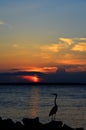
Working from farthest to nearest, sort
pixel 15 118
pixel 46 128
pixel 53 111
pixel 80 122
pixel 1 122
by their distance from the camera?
pixel 15 118 → pixel 80 122 → pixel 53 111 → pixel 1 122 → pixel 46 128

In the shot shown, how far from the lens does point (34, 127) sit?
69.7 ft

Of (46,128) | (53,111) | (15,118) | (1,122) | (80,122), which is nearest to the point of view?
(46,128)

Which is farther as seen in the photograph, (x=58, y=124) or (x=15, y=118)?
(x=15, y=118)

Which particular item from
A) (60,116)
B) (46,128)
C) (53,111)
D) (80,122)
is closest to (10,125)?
(46,128)

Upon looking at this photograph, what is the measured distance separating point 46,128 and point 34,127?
35.6 inches

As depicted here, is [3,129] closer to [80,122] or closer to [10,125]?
[10,125]

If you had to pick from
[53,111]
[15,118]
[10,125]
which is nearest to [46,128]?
[10,125]

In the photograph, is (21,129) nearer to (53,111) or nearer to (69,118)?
(53,111)

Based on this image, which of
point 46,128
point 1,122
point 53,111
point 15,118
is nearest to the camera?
point 46,128

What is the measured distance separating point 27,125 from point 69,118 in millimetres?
12401

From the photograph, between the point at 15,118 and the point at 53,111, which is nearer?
the point at 53,111

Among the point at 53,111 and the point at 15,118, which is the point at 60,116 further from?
the point at 53,111

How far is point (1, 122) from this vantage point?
72.5ft

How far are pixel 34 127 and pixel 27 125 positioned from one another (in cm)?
39
